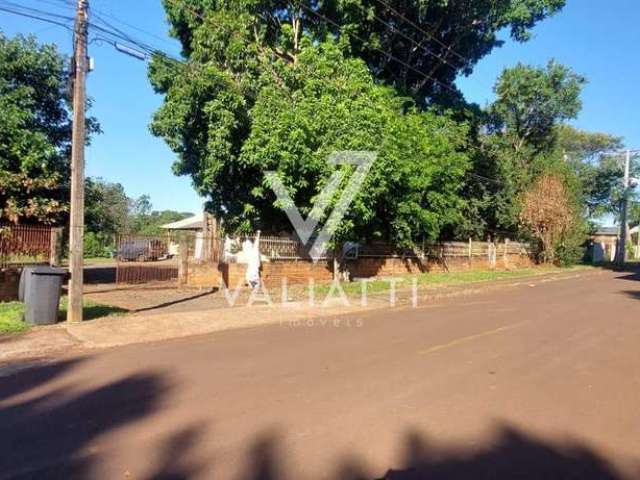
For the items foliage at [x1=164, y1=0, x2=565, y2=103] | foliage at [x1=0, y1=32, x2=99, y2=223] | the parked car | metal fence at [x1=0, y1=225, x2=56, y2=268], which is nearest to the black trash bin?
metal fence at [x1=0, y1=225, x2=56, y2=268]

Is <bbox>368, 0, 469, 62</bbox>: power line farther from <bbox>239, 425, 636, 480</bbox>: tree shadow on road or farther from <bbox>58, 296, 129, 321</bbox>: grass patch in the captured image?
<bbox>239, 425, 636, 480</bbox>: tree shadow on road

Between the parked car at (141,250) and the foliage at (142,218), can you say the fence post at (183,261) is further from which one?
the foliage at (142,218)

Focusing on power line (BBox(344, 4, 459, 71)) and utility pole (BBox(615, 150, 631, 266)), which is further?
utility pole (BBox(615, 150, 631, 266))

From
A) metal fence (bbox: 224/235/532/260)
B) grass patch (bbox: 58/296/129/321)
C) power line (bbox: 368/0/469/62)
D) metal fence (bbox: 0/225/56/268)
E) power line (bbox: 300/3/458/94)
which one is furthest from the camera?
power line (bbox: 368/0/469/62)

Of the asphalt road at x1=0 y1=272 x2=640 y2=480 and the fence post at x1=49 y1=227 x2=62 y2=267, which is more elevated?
the fence post at x1=49 y1=227 x2=62 y2=267

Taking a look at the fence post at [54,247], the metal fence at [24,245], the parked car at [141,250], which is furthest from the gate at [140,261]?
the metal fence at [24,245]

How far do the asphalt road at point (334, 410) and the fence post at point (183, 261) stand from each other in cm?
748

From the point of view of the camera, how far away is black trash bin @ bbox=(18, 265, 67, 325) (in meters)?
9.72

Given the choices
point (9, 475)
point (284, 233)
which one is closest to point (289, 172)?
point (284, 233)

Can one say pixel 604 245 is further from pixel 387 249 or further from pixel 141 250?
pixel 141 250

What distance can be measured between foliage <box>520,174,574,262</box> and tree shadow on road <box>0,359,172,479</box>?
2791 cm

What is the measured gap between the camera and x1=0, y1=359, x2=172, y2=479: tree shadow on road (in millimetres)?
3900

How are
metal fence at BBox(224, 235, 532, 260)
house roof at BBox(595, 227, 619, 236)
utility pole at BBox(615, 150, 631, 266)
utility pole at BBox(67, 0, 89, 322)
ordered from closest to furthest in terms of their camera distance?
1. utility pole at BBox(67, 0, 89, 322)
2. metal fence at BBox(224, 235, 532, 260)
3. utility pole at BBox(615, 150, 631, 266)
4. house roof at BBox(595, 227, 619, 236)
